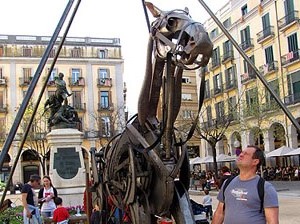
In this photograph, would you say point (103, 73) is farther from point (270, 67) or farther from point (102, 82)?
point (270, 67)

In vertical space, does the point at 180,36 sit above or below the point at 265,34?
below

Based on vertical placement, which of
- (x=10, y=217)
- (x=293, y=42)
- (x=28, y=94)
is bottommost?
(x=10, y=217)

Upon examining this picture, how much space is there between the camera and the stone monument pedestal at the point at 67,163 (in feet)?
51.1

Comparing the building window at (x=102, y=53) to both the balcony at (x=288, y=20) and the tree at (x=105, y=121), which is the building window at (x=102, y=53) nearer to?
the tree at (x=105, y=121)

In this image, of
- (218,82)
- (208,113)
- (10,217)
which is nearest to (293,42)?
(218,82)

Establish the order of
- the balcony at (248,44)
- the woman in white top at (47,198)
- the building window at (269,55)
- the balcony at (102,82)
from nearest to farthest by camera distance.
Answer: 1. the woman in white top at (47,198)
2. the building window at (269,55)
3. the balcony at (248,44)
4. the balcony at (102,82)

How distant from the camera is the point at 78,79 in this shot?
55406 mm

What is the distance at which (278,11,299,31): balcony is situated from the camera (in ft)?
120

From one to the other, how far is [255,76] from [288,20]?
4.99m

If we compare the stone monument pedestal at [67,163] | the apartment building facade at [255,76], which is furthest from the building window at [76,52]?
the stone monument pedestal at [67,163]

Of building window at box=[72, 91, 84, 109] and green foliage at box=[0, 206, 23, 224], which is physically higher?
→ building window at box=[72, 91, 84, 109]

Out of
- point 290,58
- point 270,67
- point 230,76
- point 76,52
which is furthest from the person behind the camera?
point 76,52

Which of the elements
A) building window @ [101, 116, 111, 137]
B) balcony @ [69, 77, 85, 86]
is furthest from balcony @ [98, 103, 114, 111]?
balcony @ [69, 77, 85, 86]

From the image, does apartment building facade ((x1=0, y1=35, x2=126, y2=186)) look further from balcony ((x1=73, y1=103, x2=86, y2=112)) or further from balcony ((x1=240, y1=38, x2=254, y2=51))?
balcony ((x1=240, y1=38, x2=254, y2=51))
